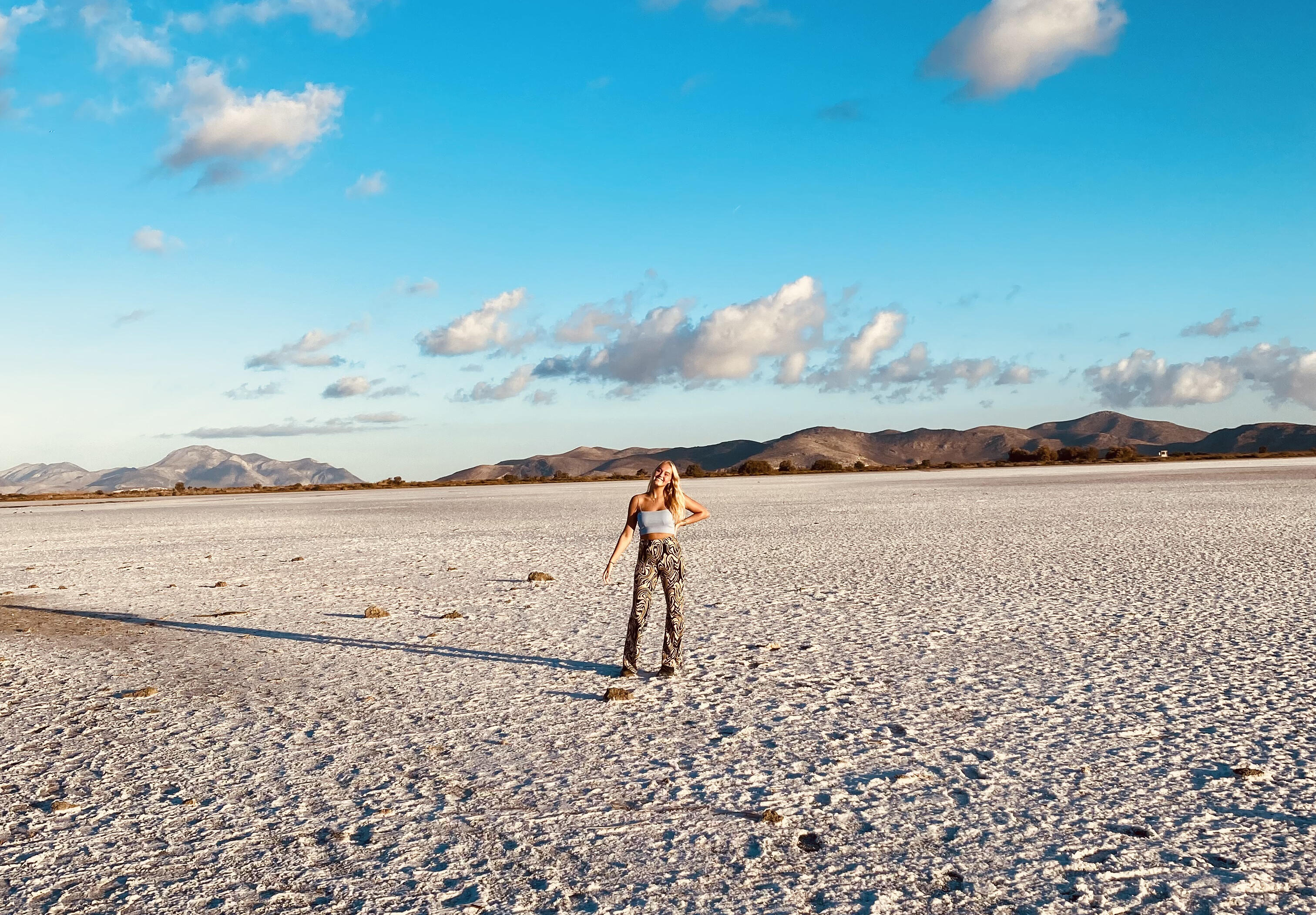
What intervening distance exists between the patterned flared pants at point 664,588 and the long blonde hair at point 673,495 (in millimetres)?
222

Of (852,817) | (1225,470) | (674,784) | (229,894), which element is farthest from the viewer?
(1225,470)

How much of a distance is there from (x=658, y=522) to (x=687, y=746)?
7.28 feet

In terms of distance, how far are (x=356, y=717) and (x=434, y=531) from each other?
18.5m

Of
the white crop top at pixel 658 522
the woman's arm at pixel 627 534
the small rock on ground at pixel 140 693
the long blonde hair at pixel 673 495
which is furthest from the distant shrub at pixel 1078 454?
the small rock on ground at pixel 140 693

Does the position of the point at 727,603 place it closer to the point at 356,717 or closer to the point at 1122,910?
the point at 356,717

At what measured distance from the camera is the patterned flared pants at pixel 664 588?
794 centimetres

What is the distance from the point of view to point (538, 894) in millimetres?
4137

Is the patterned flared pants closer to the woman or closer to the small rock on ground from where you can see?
the woman

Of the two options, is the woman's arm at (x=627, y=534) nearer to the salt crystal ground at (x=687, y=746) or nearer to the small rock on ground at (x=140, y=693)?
the salt crystal ground at (x=687, y=746)

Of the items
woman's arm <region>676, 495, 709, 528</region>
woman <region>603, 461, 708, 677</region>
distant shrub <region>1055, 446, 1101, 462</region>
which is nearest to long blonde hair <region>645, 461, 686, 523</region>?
woman <region>603, 461, 708, 677</region>

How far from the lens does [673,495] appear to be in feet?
26.2

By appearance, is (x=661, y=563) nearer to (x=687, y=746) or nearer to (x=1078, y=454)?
(x=687, y=746)

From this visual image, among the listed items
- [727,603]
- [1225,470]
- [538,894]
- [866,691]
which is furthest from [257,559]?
[1225,470]

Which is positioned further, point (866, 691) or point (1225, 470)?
point (1225, 470)
